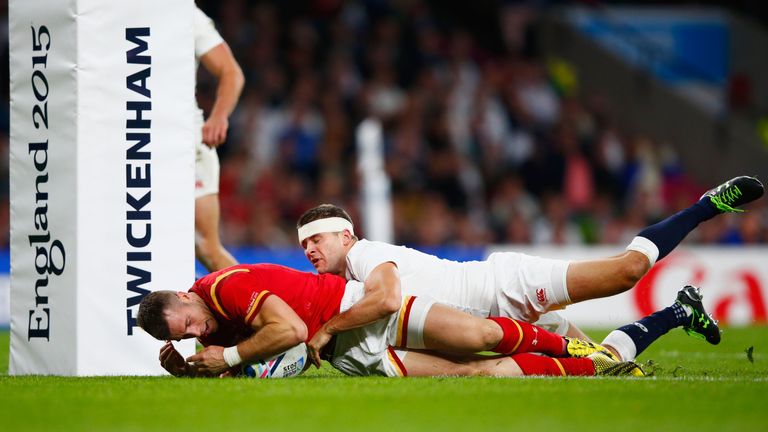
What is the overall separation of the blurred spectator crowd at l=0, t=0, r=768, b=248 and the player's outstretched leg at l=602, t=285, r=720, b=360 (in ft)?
24.4

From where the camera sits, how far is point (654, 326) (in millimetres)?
7316

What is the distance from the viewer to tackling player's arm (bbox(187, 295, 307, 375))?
6.28 meters

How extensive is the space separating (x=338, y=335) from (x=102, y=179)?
5.47ft

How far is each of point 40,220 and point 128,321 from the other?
2.67 ft

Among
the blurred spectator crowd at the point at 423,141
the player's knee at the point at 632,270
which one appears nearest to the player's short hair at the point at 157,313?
the player's knee at the point at 632,270

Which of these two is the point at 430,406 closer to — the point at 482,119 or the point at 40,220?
the point at 40,220

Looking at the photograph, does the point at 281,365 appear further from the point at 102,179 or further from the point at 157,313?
the point at 102,179

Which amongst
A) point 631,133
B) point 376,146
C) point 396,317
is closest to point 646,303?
point 376,146

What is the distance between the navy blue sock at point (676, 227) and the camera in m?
7.08

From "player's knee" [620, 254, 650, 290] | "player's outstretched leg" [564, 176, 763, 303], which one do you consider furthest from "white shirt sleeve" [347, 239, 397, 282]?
"player's knee" [620, 254, 650, 290]

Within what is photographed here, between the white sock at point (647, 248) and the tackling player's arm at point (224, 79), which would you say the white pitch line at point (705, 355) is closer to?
the white sock at point (647, 248)

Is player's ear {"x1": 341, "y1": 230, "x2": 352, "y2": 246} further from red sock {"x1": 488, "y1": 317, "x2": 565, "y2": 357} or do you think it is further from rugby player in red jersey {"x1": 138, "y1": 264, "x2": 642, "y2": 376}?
red sock {"x1": 488, "y1": 317, "x2": 565, "y2": 357}

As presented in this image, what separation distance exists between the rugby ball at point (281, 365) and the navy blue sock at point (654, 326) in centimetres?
204

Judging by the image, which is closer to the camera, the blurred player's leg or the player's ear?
the player's ear
